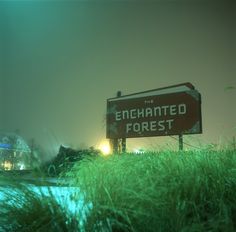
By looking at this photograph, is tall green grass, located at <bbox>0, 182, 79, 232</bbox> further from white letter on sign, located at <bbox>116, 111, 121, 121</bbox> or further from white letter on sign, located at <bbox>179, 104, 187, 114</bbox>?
white letter on sign, located at <bbox>116, 111, 121, 121</bbox>

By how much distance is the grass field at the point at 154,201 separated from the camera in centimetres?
321

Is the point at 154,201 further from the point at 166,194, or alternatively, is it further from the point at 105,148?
the point at 105,148

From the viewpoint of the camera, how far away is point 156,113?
8898mm

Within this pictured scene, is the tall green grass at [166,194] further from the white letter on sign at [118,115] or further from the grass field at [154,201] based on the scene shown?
the white letter on sign at [118,115]

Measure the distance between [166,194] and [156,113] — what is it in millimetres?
5406

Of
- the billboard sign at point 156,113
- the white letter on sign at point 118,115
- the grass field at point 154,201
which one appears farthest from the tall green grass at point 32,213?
the white letter on sign at point 118,115

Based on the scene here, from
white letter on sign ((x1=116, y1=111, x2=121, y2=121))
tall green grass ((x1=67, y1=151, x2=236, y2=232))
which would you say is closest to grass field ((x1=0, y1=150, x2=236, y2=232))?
tall green grass ((x1=67, y1=151, x2=236, y2=232))

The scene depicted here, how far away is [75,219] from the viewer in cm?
334

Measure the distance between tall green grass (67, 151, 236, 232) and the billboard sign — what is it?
12.1ft

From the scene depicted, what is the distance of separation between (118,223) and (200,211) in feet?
2.20

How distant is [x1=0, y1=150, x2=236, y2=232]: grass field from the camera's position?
3207mm

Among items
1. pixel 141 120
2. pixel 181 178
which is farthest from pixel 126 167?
pixel 141 120

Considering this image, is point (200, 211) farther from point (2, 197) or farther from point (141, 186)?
point (2, 197)

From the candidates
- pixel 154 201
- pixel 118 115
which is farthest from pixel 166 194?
pixel 118 115
